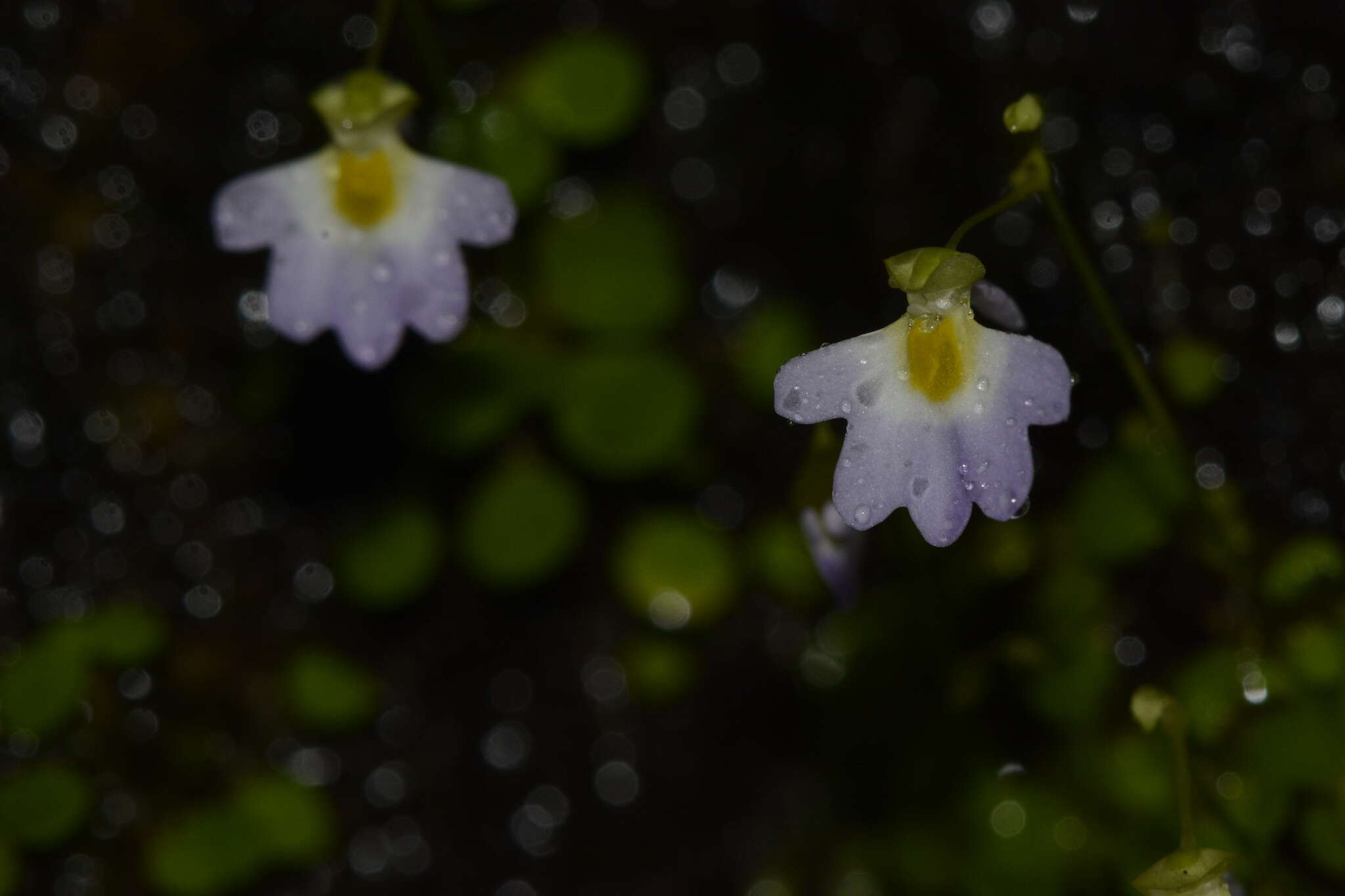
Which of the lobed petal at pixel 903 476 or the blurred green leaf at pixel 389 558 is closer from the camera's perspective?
the lobed petal at pixel 903 476

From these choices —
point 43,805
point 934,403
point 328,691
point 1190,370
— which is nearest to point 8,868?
point 43,805

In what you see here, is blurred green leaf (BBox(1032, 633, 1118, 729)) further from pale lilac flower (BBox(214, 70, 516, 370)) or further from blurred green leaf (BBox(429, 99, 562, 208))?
blurred green leaf (BBox(429, 99, 562, 208))

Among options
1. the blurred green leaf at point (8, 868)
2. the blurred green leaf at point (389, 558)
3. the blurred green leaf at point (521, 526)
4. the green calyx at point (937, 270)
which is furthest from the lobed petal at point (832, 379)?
the blurred green leaf at point (8, 868)

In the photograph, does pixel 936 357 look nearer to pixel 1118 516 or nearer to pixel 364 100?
pixel 1118 516

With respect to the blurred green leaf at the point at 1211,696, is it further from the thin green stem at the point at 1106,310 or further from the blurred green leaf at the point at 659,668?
the blurred green leaf at the point at 659,668

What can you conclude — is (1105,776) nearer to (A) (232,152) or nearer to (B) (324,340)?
(B) (324,340)

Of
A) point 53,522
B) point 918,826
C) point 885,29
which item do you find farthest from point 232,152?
point 918,826
